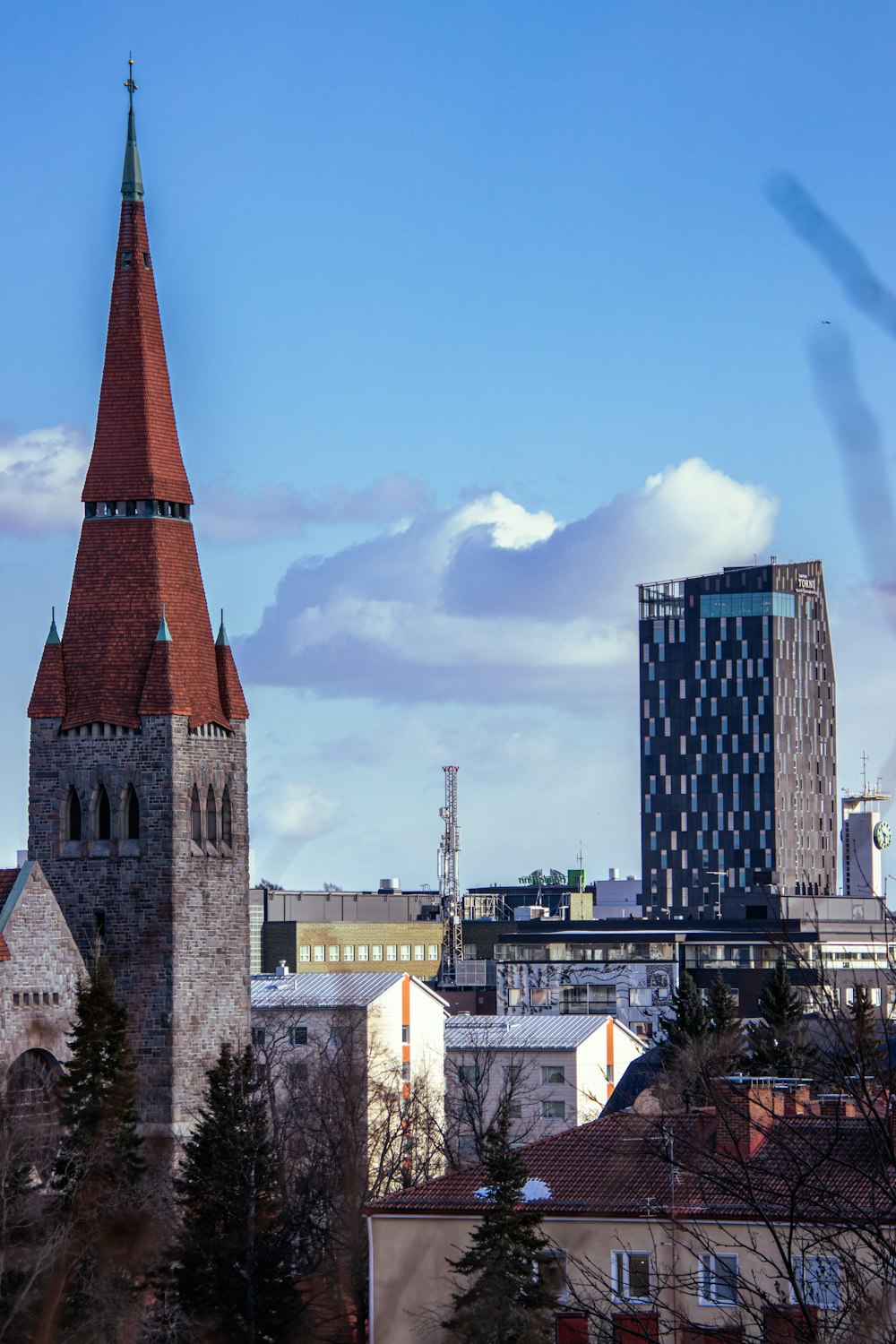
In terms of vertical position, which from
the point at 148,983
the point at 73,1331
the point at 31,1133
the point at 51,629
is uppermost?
the point at 51,629

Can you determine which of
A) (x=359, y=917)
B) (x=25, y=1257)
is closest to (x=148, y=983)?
(x=25, y=1257)

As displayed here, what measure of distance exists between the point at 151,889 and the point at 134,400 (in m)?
17.7

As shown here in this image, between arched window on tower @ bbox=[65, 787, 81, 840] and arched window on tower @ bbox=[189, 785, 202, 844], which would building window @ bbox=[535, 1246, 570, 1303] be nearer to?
arched window on tower @ bbox=[189, 785, 202, 844]

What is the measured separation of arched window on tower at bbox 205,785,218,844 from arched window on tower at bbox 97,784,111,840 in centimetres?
356

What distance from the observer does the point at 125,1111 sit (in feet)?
197

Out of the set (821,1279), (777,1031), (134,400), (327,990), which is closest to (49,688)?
(134,400)

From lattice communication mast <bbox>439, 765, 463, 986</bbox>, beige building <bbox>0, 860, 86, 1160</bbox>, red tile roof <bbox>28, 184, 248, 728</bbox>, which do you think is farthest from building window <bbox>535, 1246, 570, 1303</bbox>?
lattice communication mast <bbox>439, 765, 463, 986</bbox>

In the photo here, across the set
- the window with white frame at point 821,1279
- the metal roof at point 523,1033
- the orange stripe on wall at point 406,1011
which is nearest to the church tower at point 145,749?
the metal roof at point 523,1033

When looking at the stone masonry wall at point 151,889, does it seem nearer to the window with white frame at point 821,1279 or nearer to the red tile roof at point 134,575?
the red tile roof at point 134,575

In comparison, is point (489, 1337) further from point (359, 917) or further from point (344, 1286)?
point (359, 917)

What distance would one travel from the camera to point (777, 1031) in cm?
6931

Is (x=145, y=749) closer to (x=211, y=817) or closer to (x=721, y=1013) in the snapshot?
(x=211, y=817)

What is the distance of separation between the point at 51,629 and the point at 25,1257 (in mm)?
42389

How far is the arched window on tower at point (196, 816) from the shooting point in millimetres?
86125
